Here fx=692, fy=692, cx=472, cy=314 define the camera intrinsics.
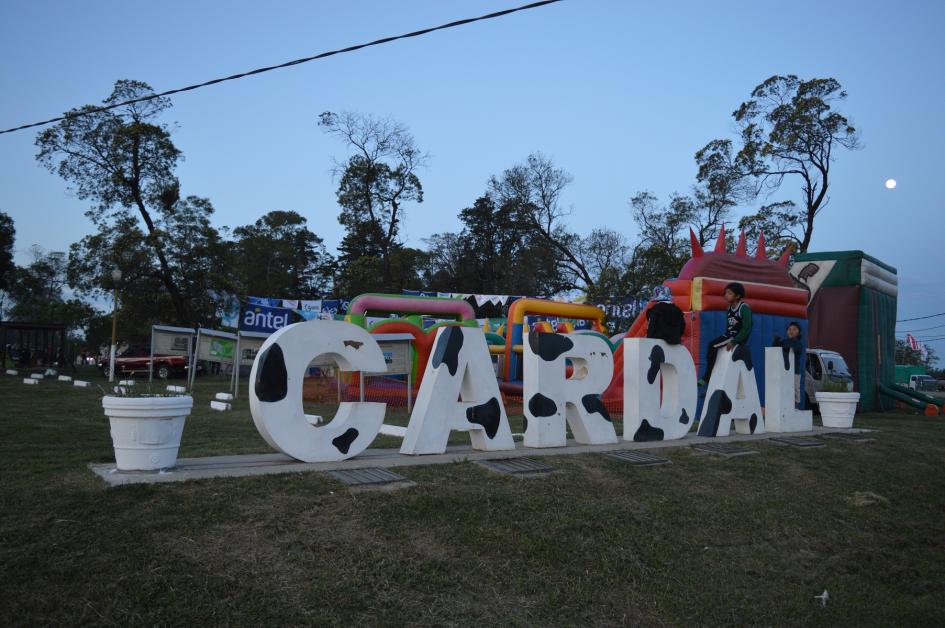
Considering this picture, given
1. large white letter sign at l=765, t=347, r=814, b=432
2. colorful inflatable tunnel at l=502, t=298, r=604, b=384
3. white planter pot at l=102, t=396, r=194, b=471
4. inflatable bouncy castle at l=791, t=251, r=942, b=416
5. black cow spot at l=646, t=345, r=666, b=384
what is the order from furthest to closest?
colorful inflatable tunnel at l=502, t=298, r=604, b=384
inflatable bouncy castle at l=791, t=251, r=942, b=416
large white letter sign at l=765, t=347, r=814, b=432
black cow spot at l=646, t=345, r=666, b=384
white planter pot at l=102, t=396, r=194, b=471

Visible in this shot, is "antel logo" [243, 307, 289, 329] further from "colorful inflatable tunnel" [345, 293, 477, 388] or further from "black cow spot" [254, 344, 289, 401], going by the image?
"black cow spot" [254, 344, 289, 401]

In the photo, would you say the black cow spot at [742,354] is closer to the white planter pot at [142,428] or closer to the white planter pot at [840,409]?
the white planter pot at [840,409]

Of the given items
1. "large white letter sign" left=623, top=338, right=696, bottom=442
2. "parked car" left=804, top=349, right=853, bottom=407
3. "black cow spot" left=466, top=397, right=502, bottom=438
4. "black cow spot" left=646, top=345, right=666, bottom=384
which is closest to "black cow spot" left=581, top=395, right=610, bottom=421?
"large white letter sign" left=623, top=338, right=696, bottom=442

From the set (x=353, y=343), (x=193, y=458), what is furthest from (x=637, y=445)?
(x=193, y=458)

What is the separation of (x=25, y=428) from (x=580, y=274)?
3891 centimetres

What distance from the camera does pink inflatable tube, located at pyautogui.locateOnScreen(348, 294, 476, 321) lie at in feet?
55.9

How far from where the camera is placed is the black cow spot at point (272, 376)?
6.27 metres

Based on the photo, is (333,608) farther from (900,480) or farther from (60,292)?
(60,292)

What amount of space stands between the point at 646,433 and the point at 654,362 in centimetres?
95

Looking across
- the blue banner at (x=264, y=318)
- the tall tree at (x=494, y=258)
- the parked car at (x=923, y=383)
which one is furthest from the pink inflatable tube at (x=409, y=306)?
the parked car at (x=923, y=383)

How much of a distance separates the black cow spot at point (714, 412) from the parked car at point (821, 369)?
748 cm

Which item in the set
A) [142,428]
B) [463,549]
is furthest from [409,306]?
[463,549]

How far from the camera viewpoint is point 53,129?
28.3 metres

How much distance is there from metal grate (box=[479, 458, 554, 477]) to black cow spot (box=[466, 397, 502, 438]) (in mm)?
608
